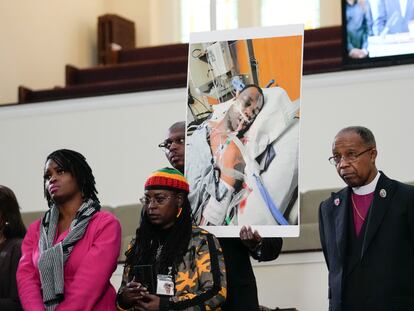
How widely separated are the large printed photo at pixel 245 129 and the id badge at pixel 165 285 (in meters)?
0.31

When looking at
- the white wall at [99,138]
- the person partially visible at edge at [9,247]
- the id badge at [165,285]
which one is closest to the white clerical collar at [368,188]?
the id badge at [165,285]

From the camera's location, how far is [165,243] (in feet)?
13.8

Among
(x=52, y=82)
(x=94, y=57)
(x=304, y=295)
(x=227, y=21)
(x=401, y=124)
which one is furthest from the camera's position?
(x=227, y=21)

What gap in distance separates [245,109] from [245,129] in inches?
3.2

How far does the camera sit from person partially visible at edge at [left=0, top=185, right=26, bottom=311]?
4551 millimetres

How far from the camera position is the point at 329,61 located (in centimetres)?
759

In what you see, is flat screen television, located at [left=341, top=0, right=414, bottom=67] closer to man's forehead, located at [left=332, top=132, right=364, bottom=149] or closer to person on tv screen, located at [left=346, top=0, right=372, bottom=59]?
person on tv screen, located at [left=346, top=0, right=372, bottom=59]

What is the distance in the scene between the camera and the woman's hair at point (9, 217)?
4754mm

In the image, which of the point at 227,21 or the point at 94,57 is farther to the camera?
the point at 227,21

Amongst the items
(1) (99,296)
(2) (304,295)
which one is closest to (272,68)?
(1) (99,296)

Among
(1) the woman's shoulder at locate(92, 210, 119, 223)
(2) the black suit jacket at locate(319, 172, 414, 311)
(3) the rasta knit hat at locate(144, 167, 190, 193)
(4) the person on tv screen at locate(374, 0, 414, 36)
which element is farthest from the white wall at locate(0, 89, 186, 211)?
(2) the black suit jacket at locate(319, 172, 414, 311)

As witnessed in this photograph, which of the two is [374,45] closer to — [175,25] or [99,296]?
[99,296]

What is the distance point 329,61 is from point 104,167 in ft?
5.27

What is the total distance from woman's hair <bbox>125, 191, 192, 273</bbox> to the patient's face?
37 cm
